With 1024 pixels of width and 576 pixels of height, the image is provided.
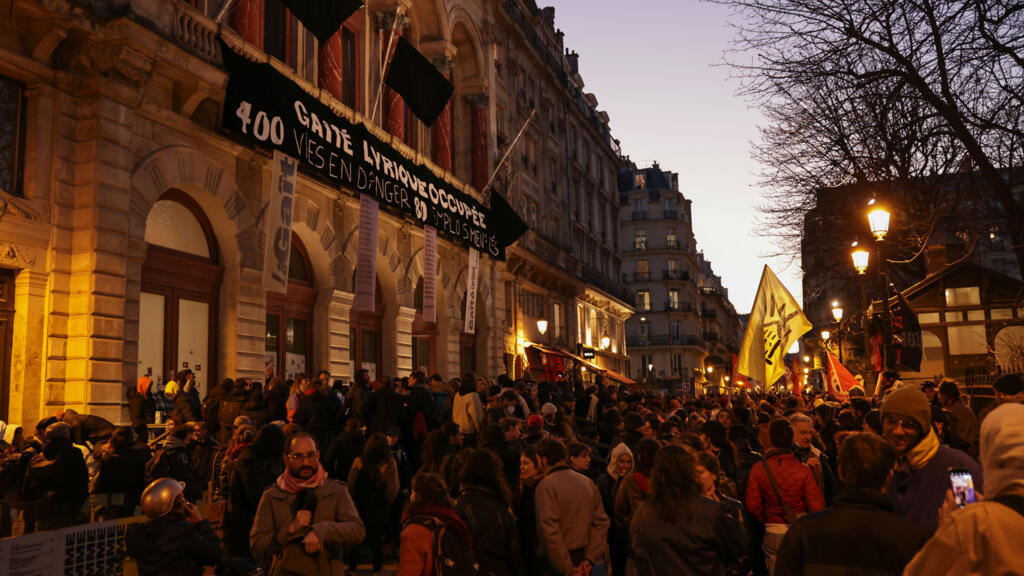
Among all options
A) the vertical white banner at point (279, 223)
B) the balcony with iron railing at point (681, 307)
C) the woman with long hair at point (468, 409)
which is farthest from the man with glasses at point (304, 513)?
the balcony with iron railing at point (681, 307)

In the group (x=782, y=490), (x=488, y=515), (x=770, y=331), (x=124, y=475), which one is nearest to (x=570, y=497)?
(x=488, y=515)

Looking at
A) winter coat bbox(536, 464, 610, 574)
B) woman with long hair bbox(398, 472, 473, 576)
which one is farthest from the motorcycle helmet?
winter coat bbox(536, 464, 610, 574)

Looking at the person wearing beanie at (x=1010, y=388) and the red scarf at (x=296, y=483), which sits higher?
the person wearing beanie at (x=1010, y=388)

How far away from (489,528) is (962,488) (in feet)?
11.8

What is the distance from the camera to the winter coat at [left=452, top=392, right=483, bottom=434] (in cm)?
1294

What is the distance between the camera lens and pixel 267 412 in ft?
42.7

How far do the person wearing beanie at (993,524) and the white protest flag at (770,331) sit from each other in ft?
34.5

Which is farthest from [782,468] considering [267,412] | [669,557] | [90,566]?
[267,412]

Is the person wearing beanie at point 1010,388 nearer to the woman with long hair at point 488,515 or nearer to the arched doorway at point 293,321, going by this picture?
the woman with long hair at point 488,515

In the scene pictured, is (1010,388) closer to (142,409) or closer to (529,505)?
(529,505)

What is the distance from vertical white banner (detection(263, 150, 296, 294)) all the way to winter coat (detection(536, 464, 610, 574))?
11220 mm

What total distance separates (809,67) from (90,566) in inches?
422

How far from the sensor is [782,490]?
6473 mm

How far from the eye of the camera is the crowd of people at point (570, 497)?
3.65m
